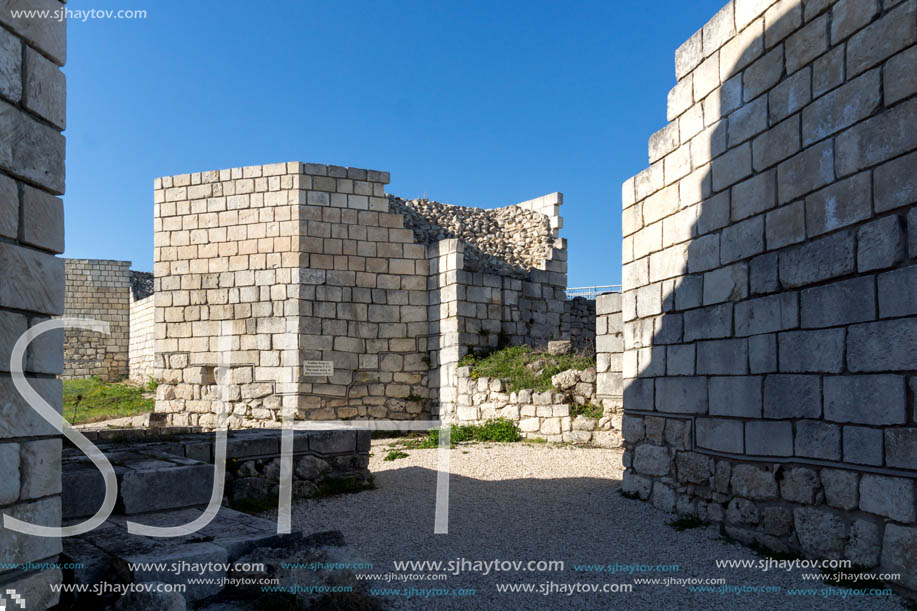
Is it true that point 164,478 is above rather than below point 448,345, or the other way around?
below

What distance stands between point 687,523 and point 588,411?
4.01m

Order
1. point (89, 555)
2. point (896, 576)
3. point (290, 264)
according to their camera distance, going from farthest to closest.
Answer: point (290, 264)
point (896, 576)
point (89, 555)

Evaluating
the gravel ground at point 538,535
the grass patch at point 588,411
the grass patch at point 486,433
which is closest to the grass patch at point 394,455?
the gravel ground at point 538,535

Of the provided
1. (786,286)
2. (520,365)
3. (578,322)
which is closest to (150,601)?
(786,286)

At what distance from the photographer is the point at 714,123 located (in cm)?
586

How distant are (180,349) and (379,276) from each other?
12.9ft

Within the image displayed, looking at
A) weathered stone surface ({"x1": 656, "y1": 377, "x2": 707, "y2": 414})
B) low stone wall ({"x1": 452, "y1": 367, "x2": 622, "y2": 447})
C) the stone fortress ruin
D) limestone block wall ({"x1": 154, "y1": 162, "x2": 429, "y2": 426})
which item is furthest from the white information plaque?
weathered stone surface ({"x1": 656, "y1": 377, "x2": 707, "y2": 414})

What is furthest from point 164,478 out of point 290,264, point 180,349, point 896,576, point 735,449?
point 180,349

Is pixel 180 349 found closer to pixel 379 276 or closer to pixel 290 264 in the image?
pixel 290 264

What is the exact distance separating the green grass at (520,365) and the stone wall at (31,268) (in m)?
7.82

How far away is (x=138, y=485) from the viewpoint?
4695 mm

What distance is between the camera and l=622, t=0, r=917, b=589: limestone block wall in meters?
4.00

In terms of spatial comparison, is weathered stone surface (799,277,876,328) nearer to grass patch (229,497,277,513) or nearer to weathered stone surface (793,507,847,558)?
weathered stone surface (793,507,847,558)

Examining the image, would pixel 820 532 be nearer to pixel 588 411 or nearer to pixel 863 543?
pixel 863 543
